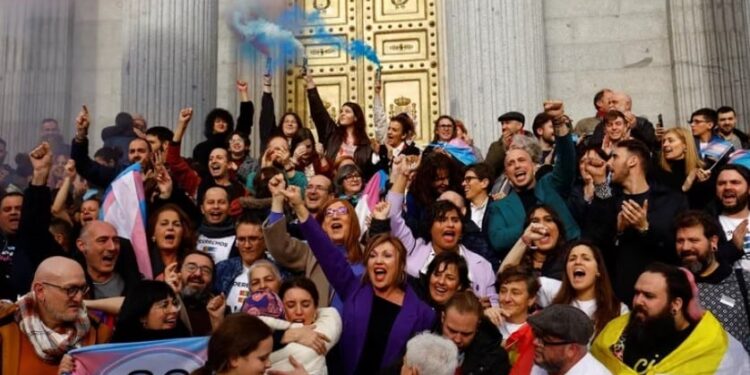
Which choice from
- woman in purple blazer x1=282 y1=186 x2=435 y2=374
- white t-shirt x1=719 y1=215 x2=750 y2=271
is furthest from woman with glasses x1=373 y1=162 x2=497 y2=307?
white t-shirt x1=719 y1=215 x2=750 y2=271

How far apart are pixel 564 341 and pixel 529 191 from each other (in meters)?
3.08

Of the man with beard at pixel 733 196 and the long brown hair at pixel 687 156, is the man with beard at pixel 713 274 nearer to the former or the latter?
the man with beard at pixel 733 196

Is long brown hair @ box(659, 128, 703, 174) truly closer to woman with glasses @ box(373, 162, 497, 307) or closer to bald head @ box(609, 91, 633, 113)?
bald head @ box(609, 91, 633, 113)

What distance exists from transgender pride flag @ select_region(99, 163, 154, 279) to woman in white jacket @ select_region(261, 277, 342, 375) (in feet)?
7.06

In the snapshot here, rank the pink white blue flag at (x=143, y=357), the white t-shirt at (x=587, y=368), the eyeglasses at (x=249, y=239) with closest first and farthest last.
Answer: the white t-shirt at (x=587, y=368) → the pink white blue flag at (x=143, y=357) → the eyeglasses at (x=249, y=239)

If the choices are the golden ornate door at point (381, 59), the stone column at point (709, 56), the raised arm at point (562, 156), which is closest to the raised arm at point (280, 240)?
the raised arm at point (562, 156)

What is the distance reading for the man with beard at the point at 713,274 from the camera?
19.5 feet

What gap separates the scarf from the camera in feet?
16.9

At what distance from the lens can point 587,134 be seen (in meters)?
10.5

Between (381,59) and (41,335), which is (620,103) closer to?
(381,59)

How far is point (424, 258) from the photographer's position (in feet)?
23.5

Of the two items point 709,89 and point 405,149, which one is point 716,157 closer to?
point 405,149

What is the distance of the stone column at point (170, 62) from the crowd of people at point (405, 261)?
326 cm

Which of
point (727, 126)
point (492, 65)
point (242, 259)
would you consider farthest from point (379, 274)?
point (492, 65)
